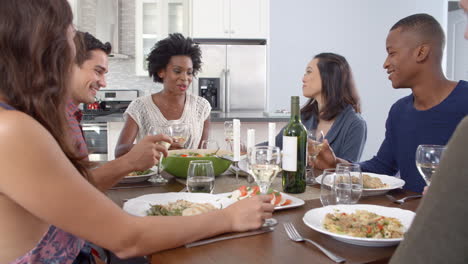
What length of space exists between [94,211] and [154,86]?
Result: 503 centimetres

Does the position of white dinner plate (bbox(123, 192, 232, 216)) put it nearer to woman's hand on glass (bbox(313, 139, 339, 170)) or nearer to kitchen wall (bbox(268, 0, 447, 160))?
woman's hand on glass (bbox(313, 139, 339, 170))

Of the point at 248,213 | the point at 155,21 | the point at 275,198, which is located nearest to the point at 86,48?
the point at 275,198

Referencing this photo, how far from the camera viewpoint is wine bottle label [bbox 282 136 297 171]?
4.78 feet

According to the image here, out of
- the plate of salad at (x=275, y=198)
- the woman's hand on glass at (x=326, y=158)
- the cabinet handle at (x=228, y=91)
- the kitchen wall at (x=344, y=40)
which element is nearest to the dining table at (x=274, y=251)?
the plate of salad at (x=275, y=198)

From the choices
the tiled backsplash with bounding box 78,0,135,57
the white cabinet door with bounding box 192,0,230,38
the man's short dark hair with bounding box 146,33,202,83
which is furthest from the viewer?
the tiled backsplash with bounding box 78,0,135,57

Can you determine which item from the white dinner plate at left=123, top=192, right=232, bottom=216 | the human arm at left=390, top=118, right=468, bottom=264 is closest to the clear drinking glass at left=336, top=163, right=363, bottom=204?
the white dinner plate at left=123, top=192, right=232, bottom=216

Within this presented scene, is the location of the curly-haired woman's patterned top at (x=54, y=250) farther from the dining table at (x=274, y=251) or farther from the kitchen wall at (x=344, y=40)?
the kitchen wall at (x=344, y=40)

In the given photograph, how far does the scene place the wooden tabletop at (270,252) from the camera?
907 millimetres

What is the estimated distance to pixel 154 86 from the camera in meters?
5.79

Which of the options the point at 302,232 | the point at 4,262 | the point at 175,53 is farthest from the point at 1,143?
the point at 175,53

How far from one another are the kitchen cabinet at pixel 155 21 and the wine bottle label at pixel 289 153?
4035 mm

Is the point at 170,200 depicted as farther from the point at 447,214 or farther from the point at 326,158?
the point at 447,214

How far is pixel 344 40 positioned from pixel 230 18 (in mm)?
1619

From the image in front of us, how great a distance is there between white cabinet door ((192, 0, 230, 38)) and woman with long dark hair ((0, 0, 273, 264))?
4.01 meters
